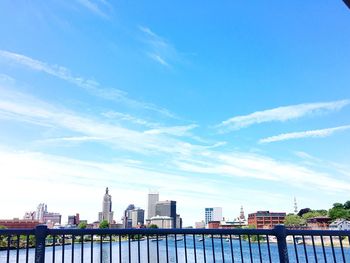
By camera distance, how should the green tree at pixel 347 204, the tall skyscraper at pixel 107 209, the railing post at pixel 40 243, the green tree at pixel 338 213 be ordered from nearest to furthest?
the railing post at pixel 40 243 → the green tree at pixel 338 213 → the green tree at pixel 347 204 → the tall skyscraper at pixel 107 209

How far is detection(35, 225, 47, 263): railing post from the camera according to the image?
4.77 m

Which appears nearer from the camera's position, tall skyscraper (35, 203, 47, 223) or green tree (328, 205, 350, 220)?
green tree (328, 205, 350, 220)

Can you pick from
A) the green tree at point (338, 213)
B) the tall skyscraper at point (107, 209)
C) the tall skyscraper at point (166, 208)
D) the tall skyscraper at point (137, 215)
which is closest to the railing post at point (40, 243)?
the green tree at point (338, 213)

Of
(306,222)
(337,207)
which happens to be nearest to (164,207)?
(306,222)

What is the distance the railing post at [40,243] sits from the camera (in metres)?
4.77

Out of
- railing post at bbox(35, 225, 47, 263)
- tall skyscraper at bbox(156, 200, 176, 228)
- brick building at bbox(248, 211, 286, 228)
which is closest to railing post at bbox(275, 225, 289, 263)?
railing post at bbox(35, 225, 47, 263)

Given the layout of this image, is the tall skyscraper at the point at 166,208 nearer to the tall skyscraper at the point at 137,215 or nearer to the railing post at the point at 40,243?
the tall skyscraper at the point at 137,215

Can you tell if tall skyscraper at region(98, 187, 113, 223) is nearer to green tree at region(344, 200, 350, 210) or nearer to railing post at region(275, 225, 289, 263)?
green tree at region(344, 200, 350, 210)

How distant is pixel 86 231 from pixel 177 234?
1.44m

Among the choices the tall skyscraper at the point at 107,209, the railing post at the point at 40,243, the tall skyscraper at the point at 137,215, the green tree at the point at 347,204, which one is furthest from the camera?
the tall skyscraper at the point at 107,209

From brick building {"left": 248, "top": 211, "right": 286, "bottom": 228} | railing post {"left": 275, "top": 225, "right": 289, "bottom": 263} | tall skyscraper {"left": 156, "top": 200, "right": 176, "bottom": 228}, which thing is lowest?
brick building {"left": 248, "top": 211, "right": 286, "bottom": 228}

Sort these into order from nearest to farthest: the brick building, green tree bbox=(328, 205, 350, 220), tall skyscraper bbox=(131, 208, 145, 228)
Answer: green tree bbox=(328, 205, 350, 220), the brick building, tall skyscraper bbox=(131, 208, 145, 228)

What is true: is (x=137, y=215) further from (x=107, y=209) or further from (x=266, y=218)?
(x=266, y=218)

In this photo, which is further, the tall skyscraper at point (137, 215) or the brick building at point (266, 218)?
the tall skyscraper at point (137, 215)
